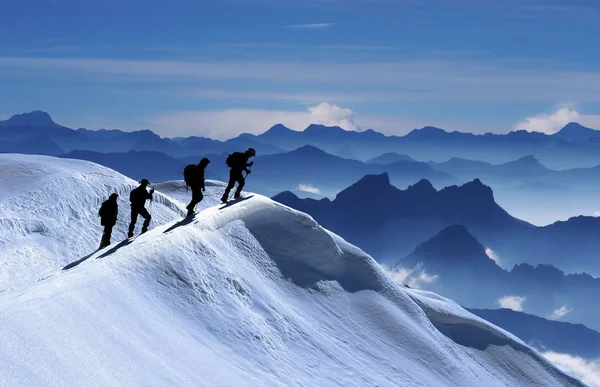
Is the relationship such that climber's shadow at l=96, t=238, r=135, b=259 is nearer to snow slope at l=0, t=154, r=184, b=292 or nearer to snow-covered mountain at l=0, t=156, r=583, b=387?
Result: snow-covered mountain at l=0, t=156, r=583, b=387

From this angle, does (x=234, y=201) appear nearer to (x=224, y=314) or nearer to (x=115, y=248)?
(x=115, y=248)

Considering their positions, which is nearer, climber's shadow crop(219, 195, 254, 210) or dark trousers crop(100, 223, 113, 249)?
dark trousers crop(100, 223, 113, 249)

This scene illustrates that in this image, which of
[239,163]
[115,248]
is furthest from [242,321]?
[239,163]

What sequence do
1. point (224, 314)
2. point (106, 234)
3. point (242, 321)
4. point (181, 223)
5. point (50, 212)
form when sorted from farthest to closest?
point (50, 212) < point (181, 223) < point (106, 234) < point (242, 321) < point (224, 314)

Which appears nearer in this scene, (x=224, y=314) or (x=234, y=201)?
(x=224, y=314)

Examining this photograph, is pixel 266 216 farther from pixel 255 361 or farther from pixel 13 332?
pixel 13 332

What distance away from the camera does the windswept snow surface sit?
1728cm

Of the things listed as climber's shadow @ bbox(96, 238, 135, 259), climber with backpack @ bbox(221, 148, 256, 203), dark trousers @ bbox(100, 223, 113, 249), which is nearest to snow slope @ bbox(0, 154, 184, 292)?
dark trousers @ bbox(100, 223, 113, 249)

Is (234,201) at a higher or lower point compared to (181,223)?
higher

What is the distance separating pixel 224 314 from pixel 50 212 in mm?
16745

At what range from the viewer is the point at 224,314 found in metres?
23.8

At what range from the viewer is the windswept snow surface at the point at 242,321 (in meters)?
17.3

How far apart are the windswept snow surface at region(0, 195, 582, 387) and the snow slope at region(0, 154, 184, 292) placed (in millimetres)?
8050

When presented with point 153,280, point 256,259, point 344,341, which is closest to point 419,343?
point 344,341
